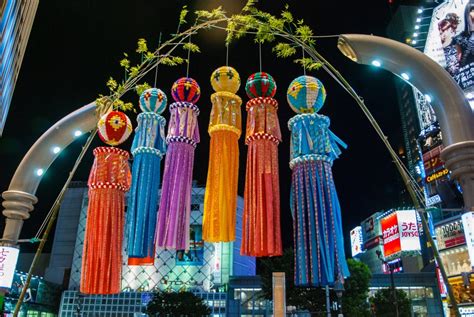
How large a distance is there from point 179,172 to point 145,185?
2.15ft

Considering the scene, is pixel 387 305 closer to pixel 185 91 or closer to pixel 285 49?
pixel 285 49


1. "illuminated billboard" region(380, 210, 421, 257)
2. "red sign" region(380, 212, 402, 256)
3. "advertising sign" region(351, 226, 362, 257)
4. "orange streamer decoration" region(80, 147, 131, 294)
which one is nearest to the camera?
"orange streamer decoration" region(80, 147, 131, 294)

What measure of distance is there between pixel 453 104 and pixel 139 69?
554cm

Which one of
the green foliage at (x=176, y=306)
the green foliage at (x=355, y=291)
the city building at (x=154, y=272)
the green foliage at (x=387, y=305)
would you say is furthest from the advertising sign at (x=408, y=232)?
the city building at (x=154, y=272)

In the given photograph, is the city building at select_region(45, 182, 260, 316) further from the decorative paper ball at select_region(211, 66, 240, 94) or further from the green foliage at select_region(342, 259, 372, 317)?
the decorative paper ball at select_region(211, 66, 240, 94)

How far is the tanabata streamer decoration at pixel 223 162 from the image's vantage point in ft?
20.9

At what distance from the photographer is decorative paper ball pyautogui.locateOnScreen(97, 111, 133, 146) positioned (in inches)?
288

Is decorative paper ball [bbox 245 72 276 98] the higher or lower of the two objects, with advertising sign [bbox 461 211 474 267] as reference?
higher

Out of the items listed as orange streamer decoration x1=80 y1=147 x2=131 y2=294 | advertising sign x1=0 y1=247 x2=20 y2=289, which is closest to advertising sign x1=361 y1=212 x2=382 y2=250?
orange streamer decoration x1=80 y1=147 x2=131 y2=294

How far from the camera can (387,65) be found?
6.59m

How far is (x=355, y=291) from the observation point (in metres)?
31.3

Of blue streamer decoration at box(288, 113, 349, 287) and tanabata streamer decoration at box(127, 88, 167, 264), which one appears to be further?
tanabata streamer decoration at box(127, 88, 167, 264)

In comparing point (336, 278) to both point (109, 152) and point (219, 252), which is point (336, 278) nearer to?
point (109, 152)

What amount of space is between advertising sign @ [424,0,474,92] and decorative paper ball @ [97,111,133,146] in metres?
30.9
